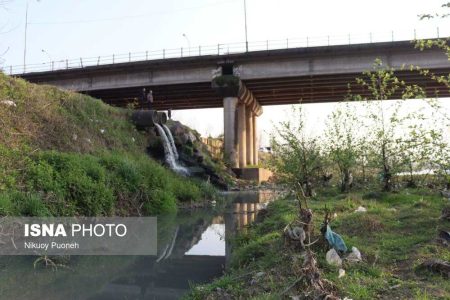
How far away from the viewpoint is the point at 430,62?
2656 cm

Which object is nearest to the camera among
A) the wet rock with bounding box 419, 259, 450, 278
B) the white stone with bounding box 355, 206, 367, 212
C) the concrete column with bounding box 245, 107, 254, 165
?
the wet rock with bounding box 419, 259, 450, 278

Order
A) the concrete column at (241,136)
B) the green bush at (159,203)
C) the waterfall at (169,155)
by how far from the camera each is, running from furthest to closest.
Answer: the concrete column at (241,136)
the waterfall at (169,155)
the green bush at (159,203)

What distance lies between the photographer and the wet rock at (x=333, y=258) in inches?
179

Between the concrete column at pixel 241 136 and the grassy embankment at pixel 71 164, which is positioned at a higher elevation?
the concrete column at pixel 241 136

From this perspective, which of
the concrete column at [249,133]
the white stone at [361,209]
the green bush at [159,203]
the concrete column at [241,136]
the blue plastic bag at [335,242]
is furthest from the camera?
the concrete column at [249,133]

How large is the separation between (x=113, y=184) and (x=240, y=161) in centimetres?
2200

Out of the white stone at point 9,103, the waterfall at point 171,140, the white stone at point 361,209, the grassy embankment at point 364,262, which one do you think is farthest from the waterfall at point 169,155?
the grassy embankment at point 364,262

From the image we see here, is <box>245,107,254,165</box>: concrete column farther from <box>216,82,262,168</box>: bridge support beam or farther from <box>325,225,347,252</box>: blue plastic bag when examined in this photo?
<box>325,225,347,252</box>: blue plastic bag

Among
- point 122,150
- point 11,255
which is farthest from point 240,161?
point 11,255

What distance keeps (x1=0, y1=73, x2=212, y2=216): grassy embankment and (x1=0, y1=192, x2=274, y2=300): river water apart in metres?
1.68

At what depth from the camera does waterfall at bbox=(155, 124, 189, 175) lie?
18.1 meters

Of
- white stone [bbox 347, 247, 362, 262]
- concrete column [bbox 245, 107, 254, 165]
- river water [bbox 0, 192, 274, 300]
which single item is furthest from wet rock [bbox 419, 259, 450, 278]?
concrete column [bbox 245, 107, 254, 165]

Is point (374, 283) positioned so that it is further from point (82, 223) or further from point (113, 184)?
point (113, 184)

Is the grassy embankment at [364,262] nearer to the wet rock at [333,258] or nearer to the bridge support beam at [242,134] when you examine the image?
the wet rock at [333,258]
